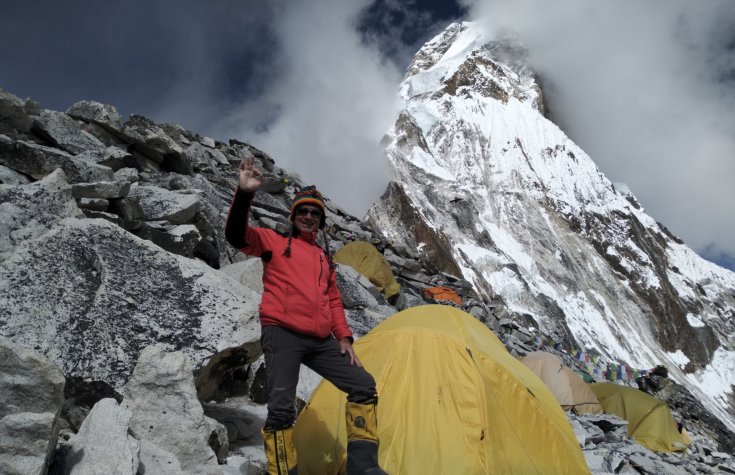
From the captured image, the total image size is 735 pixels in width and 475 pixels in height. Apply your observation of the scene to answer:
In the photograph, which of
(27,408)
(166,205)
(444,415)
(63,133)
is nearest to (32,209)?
(27,408)

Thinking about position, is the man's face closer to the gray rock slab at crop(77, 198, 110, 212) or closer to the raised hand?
the raised hand

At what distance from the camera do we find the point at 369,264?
15.5m

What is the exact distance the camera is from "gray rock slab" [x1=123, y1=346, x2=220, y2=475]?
3076mm

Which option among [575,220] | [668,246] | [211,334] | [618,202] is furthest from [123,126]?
[668,246]

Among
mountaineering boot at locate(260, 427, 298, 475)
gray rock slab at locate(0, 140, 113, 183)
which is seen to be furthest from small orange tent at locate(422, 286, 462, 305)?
mountaineering boot at locate(260, 427, 298, 475)

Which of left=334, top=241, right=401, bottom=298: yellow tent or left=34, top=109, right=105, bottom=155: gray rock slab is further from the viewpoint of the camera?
left=334, top=241, right=401, bottom=298: yellow tent

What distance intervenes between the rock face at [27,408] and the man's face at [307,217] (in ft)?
6.07

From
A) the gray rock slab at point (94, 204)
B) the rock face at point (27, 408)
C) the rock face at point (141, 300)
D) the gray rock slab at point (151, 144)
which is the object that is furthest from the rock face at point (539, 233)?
the rock face at point (27, 408)

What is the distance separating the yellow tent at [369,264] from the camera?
49.9 ft

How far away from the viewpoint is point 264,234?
3412 mm

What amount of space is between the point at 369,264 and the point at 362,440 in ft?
41.3

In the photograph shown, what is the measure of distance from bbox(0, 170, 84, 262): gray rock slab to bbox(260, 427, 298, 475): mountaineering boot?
3.15 m

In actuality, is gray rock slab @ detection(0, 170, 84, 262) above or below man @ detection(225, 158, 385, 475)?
above

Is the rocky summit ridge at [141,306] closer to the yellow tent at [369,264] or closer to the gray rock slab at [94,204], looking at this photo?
the gray rock slab at [94,204]
